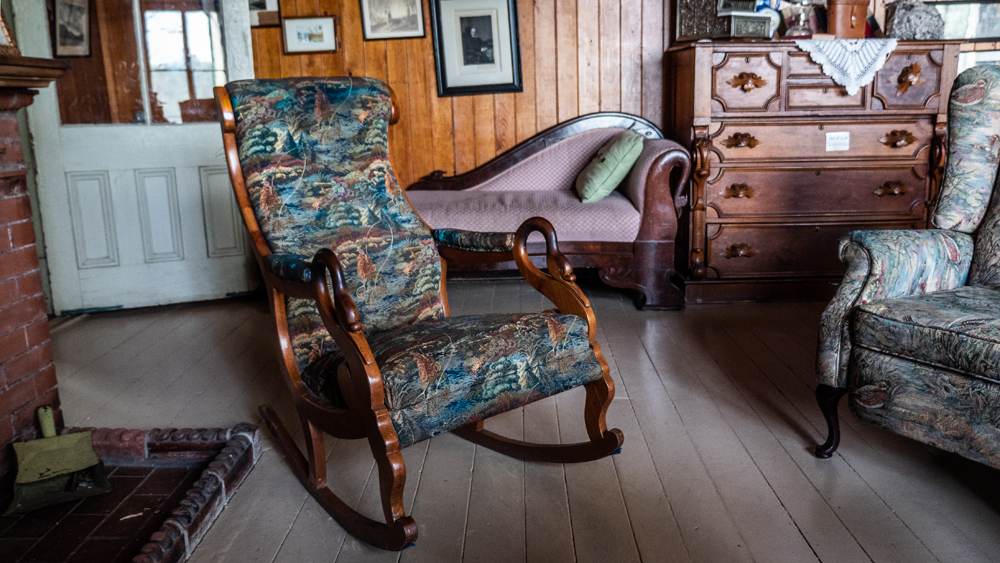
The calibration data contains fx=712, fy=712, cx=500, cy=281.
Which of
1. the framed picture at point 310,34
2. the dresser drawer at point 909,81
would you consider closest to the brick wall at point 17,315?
the framed picture at point 310,34

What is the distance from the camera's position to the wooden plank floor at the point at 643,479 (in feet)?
5.15

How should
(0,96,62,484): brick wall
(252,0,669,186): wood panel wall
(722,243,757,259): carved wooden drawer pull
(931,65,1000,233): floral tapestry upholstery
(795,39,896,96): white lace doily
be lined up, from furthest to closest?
(252,0,669,186): wood panel wall
(722,243,757,259): carved wooden drawer pull
(795,39,896,96): white lace doily
(931,65,1000,233): floral tapestry upholstery
(0,96,62,484): brick wall

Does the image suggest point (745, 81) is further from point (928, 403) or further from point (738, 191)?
point (928, 403)

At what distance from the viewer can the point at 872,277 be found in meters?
1.83

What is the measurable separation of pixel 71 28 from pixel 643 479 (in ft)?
11.1

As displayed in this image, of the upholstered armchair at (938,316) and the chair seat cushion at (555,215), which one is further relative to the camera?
the chair seat cushion at (555,215)

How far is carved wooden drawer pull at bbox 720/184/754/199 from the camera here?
3.46 meters

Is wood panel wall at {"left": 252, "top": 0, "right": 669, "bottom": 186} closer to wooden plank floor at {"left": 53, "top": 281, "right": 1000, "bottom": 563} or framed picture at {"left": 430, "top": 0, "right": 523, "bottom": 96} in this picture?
framed picture at {"left": 430, "top": 0, "right": 523, "bottom": 96}

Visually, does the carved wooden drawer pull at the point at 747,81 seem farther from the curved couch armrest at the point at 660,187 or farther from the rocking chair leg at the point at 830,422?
the rocking chair leg at the point at 830,422

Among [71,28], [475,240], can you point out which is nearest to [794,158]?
[475,240]

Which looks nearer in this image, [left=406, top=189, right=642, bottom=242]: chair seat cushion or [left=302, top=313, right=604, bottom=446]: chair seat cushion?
[left=302, top=313, right=604, bottom=446]: chair seat cushion

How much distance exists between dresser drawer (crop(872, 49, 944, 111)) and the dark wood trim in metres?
1.15

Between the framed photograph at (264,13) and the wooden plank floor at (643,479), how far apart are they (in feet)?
7.06

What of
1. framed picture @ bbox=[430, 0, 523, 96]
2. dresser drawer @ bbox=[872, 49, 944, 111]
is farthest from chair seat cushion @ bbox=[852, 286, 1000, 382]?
framed picture @ bbox=[430, 0, 523, 96]
